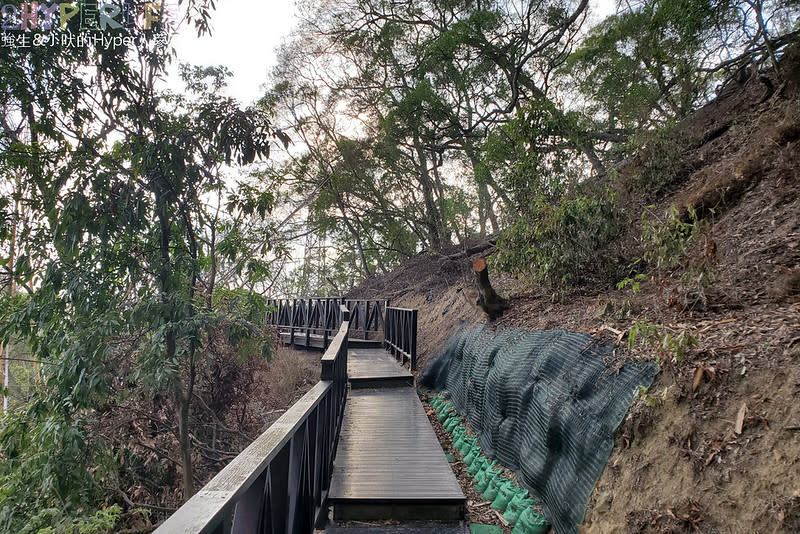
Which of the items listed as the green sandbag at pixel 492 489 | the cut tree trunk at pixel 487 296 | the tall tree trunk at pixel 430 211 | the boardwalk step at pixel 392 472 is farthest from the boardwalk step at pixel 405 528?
the tall tree trunk at pixel 430 211

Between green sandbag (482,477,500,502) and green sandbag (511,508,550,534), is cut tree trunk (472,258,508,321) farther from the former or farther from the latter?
green sandbag (511,508,550,534)

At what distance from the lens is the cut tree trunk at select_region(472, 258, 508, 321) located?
586cm

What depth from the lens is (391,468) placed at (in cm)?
354

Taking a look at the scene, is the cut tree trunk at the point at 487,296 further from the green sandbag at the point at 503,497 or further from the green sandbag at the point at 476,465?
the green sandbag at the point at 503,497

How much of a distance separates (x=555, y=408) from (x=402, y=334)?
531 cm

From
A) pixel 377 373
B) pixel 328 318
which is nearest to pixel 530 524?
pixel 377 373

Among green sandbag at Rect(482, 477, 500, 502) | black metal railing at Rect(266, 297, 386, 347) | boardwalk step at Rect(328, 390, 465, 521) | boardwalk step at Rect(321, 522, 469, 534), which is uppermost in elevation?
black metal railing at Rect(266, 297, 386, 347)

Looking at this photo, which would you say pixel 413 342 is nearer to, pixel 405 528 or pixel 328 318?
pixel 405 528

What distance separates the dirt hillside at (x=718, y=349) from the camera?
1.77 meters

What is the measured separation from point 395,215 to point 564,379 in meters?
13.3

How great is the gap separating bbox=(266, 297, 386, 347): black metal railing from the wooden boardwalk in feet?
17.6

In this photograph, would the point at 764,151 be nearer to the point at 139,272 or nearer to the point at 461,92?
the point at 139,272

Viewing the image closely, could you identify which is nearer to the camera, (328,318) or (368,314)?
(368,314)

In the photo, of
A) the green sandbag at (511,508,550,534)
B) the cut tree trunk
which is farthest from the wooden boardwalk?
the cut tree trunk
